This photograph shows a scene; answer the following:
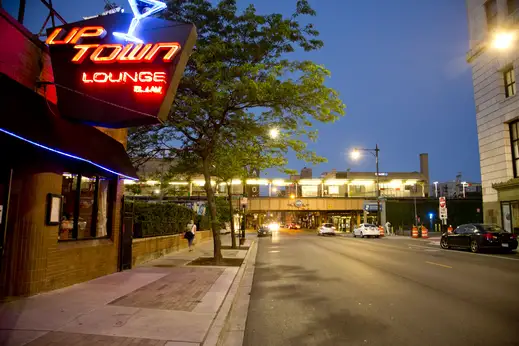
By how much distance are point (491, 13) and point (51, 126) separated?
27.7m

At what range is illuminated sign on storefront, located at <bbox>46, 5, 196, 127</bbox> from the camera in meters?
7.79

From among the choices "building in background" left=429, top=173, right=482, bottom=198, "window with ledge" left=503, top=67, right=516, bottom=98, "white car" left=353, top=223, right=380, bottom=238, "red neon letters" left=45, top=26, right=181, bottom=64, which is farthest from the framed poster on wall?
"building in background" left=429, top=173, right=482, bottom=198

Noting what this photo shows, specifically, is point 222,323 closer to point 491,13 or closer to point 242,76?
Answer: point 242,76

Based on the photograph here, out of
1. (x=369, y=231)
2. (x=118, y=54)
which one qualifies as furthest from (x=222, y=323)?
(x=369, y=231)

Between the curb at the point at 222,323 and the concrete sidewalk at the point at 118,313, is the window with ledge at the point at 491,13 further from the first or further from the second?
the curb at the point at 222,323

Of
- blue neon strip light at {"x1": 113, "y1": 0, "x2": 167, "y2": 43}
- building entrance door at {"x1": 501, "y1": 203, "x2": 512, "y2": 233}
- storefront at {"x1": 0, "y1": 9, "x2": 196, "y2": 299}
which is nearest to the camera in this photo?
storefront at {"x1": 0, "y1": 9, "x2": 196, "y2": 299}

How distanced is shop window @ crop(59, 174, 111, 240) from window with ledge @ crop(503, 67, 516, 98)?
24333 millimetres

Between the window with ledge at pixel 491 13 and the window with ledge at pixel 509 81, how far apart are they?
125 inches

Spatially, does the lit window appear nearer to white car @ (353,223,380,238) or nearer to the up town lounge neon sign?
white car @ (353,223,380,238)

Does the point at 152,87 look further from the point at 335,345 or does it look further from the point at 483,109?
the point at 483,109

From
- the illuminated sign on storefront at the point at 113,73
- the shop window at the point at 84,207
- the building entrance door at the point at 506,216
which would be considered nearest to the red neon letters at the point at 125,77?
the illuminated sign on storefront at the point at 113,73

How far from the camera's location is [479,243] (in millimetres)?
19109

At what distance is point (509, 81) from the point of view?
76.7ft

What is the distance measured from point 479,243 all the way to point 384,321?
15.8 metres
